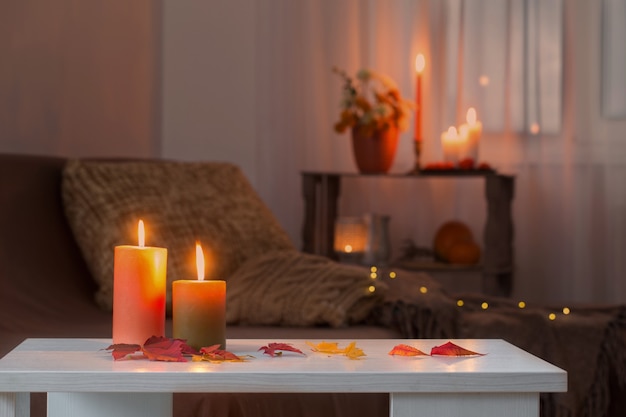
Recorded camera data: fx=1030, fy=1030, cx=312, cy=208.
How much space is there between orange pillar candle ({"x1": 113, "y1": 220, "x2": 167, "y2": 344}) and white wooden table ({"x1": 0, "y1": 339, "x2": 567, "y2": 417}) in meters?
0.06

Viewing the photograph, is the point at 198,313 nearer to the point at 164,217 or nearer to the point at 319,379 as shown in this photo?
the point at 319,379

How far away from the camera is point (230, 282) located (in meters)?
2.06

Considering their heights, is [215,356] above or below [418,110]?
Answer: below

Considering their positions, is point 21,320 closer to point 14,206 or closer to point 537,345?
point 14,206

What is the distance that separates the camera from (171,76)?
→ 12.0ft

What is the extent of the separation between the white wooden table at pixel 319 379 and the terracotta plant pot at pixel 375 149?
2128 millimetres

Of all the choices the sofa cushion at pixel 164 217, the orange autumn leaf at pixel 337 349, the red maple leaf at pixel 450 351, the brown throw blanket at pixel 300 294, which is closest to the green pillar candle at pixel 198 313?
the orange autumn leaf at pixel 337 349

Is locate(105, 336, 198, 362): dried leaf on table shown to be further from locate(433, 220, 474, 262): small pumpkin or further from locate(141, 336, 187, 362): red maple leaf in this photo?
locate(433, 220, 474, 262): small pumpkin

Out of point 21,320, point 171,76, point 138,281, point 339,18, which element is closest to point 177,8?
point 171,76

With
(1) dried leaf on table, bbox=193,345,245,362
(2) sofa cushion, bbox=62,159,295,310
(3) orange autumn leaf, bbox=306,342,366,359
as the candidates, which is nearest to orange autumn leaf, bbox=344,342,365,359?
(3) orange autumn leaf, bbox=306,342,366,359

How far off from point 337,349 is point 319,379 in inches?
6.4

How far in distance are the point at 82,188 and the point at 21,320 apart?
0.40 m

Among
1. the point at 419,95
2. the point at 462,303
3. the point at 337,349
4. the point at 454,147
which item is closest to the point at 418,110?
the point at 419,95

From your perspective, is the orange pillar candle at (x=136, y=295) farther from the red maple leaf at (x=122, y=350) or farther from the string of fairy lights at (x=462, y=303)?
the string of fairy lights at (x=462, y=303)
